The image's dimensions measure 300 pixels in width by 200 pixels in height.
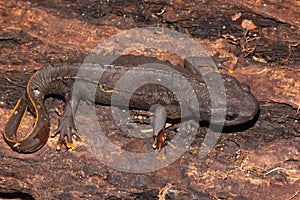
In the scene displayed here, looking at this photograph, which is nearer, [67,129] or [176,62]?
[67,129]

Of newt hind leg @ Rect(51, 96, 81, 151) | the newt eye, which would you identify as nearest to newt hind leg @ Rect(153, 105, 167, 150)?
the newt eye

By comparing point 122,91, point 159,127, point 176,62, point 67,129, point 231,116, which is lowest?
point 67,129

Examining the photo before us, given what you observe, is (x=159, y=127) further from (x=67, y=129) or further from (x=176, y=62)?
(x=67, y=129)

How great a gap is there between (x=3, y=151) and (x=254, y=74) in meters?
4.56

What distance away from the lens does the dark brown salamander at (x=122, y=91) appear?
28.4 ft

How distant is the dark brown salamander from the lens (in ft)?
28.4

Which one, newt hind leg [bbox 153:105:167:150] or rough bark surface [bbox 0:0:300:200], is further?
newt hind leg [bbox 153:105:167:150]

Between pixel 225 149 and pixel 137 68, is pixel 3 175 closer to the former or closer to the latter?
pixel 137 68

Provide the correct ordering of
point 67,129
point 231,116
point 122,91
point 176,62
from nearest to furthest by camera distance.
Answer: point 231,116 → point 67,129 → point 122,91 → point 176,62

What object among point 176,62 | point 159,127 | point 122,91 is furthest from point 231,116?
point 122,91

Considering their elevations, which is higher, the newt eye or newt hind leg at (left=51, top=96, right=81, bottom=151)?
the newt eye

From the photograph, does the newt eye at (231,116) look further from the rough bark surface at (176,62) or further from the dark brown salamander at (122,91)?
the rough bark surface at (176,62)

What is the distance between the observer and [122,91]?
8.85m

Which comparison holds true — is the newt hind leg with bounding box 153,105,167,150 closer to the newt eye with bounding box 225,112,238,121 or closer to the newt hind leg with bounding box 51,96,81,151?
the newt eye with bounding box 225,112,238,121
